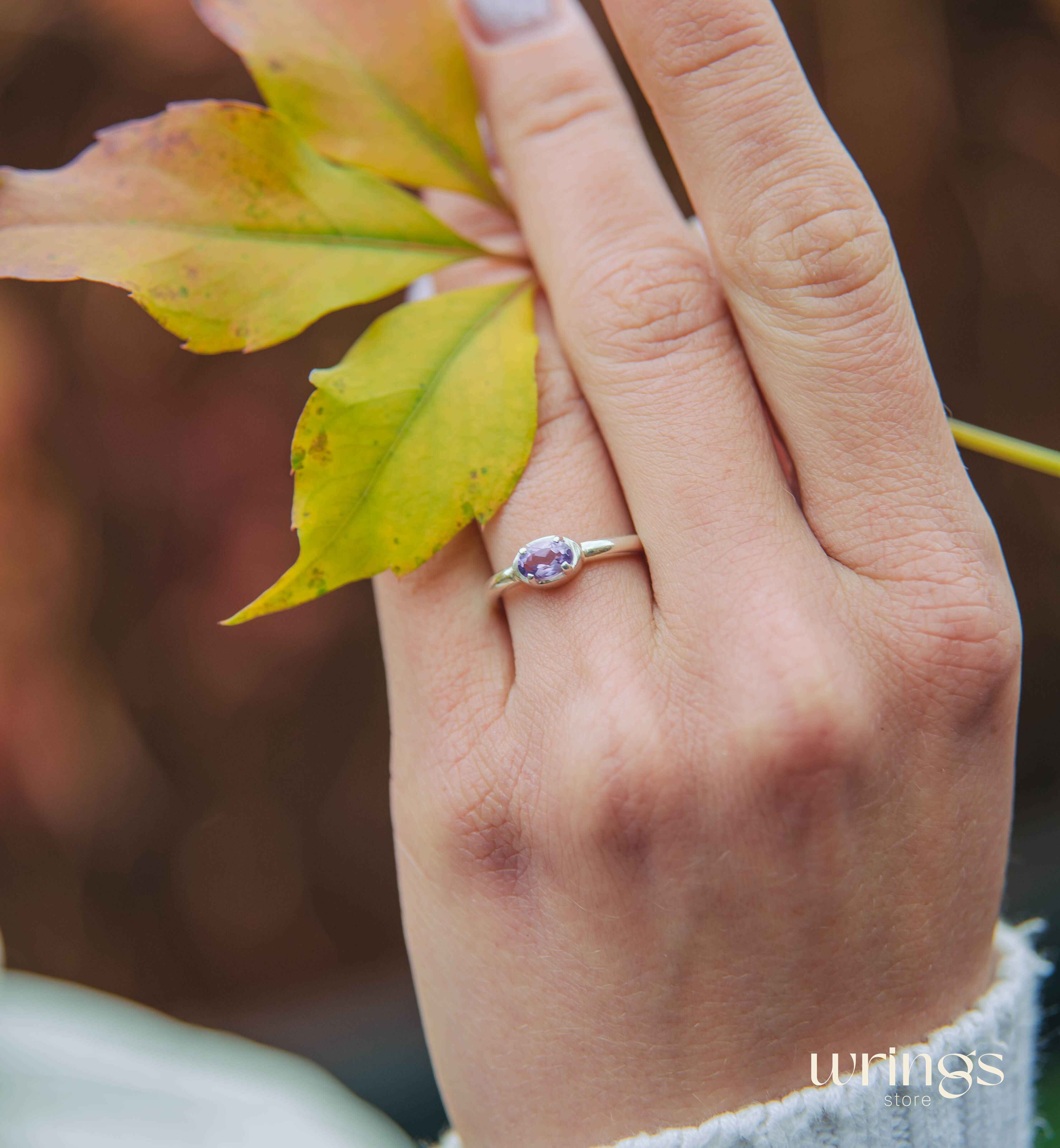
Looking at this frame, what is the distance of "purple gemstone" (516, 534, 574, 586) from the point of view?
0.55 metres

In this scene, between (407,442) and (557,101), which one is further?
(557,101)

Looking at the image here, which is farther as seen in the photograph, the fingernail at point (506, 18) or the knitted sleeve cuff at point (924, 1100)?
the fingernail at point (506, 18)

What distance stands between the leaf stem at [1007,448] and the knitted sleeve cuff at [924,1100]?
0.37m

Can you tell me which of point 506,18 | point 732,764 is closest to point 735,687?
point 732,764

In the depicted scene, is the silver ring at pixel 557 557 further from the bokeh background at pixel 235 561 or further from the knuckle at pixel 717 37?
the bokeh background at pixel 235 561

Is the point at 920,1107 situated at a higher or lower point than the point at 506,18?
lower

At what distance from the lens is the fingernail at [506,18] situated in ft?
2.08

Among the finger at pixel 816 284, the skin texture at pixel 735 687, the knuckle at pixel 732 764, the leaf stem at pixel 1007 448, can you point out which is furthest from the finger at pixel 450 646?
the leaf stem at pixel 1007 448

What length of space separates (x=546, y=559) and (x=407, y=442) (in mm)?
120

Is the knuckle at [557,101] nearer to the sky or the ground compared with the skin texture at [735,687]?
nearer to the sky

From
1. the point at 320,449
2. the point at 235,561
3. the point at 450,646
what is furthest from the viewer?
the point at 235,561

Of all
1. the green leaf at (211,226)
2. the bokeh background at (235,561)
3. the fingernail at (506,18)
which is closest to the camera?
the green leaf at (211,226)

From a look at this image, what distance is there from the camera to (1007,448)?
22.7 inches

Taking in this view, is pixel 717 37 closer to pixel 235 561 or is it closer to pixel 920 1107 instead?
pixel 920 1107
